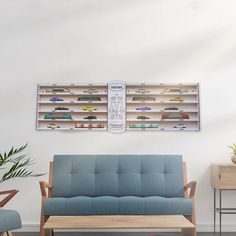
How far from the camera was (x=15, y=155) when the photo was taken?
18.9 ft

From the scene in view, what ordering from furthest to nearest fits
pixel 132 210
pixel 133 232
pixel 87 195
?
pixel 133 232
pixel 87 195
pixel 132 210

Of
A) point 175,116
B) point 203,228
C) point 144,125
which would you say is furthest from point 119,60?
point 203,228

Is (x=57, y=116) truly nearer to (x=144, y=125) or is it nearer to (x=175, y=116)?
(x=144, y=125)

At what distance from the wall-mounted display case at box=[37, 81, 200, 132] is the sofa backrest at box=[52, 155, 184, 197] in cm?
60

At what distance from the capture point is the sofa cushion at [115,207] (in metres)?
4.74

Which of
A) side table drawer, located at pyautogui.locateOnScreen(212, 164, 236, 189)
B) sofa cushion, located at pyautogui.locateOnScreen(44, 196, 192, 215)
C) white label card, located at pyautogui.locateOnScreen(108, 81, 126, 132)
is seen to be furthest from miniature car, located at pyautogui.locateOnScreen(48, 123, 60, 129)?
side table drawer, located at pyautogui.locateOnScreen(212, 164, 236, 189)

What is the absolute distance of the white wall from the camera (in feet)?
19.0

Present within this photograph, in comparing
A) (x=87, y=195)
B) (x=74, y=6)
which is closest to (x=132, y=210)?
(x=87, y=195)

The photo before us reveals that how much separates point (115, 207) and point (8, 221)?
1.17m

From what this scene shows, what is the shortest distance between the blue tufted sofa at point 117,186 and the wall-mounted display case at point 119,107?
62 cm

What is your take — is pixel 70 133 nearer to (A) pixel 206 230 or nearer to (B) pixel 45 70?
(B) pixel 45 70

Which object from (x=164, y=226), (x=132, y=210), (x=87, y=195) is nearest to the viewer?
(x=164, y=226)

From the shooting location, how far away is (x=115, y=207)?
4.77 meters

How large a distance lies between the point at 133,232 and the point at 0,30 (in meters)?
3.26
